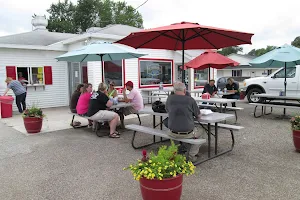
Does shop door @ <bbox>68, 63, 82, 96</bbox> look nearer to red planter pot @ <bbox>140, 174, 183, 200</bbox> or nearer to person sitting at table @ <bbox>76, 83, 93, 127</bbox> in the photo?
person sitting at table @ <bbox>76, 83, 93, 127</bbox>

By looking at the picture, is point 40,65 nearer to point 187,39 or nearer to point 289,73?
point 187,39

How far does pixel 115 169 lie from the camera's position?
396 cm

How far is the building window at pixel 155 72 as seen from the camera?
12.0 m

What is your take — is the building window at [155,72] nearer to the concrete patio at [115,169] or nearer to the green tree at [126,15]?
the concrete patio at [115,169]

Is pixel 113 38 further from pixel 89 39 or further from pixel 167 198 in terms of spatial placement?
pixel 167 198

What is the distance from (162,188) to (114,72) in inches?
340

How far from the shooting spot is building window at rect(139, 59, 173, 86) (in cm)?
1197

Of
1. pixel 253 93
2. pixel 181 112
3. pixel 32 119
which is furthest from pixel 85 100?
pixel 253 93

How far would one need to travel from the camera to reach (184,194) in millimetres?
3121

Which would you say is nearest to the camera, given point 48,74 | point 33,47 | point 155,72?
point 33,47

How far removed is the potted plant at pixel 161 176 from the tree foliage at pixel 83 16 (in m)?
35.1

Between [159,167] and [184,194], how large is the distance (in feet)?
2.93

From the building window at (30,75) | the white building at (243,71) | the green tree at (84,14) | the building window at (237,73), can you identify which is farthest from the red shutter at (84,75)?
the building window at (237,73)

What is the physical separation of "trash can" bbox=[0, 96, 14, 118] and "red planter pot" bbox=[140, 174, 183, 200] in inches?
318
